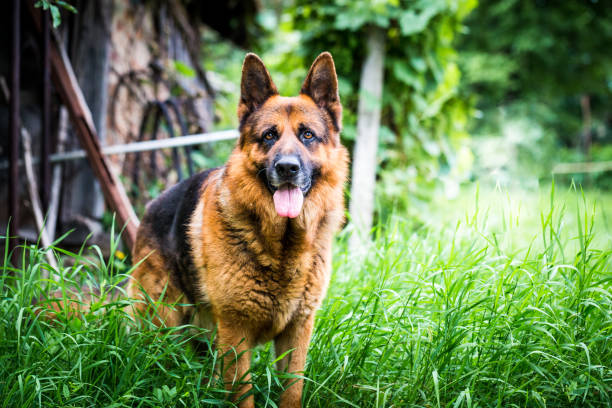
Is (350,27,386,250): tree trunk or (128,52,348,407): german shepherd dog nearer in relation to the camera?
(128,52,348,407): german shepherd dog

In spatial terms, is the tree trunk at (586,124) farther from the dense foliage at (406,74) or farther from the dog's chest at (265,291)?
the dog's chest at (265,291)

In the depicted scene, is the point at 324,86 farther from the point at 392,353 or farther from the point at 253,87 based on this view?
the point at 392,353

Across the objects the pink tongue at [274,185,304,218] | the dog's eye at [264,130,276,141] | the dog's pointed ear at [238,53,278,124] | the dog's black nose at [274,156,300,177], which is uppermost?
the dog's pointed ear at [238,53,278,124]

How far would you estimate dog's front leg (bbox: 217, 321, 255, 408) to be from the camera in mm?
2232

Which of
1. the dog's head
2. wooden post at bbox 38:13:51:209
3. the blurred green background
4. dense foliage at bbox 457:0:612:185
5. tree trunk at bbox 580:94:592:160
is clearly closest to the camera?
the dog's head

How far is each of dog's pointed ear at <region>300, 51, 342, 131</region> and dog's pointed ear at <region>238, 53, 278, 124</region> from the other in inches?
8.0

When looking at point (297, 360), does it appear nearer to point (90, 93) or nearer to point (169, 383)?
point (169, 383)

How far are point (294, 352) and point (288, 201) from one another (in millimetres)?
767

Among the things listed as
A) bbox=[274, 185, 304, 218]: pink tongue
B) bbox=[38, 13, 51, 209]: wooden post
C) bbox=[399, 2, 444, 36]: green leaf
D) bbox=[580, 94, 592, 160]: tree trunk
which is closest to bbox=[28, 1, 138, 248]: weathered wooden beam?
bbox=[38, 13, 51, 209]: wooden post

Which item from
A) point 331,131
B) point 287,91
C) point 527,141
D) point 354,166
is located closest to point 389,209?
point 354,166

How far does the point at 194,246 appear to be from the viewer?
256cm

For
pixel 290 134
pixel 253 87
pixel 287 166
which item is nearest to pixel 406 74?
pixel 253 87

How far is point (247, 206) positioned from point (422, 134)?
11.6 ft

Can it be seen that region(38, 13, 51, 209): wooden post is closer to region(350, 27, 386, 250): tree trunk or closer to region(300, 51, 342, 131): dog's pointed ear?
region(300, 51, 342, 131): dog's pointed ear
